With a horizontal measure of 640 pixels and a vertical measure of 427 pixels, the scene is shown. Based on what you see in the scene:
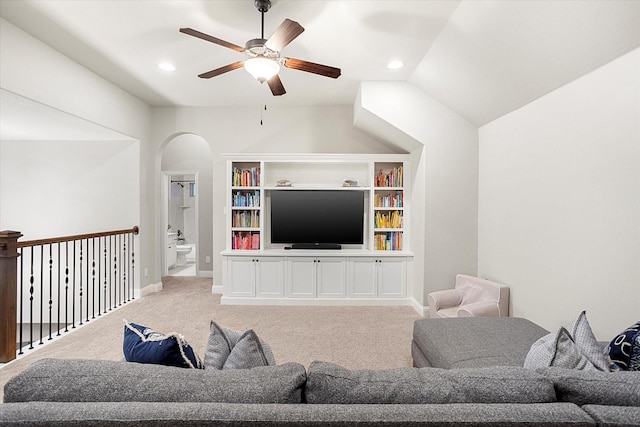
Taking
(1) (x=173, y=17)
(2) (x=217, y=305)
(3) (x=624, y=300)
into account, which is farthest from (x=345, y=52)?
(2) (x=217, y=305)

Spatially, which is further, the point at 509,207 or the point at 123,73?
the point at 123,73

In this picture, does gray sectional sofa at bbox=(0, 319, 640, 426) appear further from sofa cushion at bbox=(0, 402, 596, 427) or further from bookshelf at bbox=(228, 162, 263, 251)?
bookshelf at bbox=(228, 162, 263, 251)

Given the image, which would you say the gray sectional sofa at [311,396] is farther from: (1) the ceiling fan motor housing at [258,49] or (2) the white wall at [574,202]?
(1) the ceiling fan motor housing at [258,49]

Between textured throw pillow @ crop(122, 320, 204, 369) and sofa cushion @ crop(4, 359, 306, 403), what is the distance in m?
0.12

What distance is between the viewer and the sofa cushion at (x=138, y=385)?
3.04 feet

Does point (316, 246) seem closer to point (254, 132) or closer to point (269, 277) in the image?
point (269, 277)

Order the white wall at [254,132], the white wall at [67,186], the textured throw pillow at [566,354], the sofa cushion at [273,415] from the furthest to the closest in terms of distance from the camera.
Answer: the white wall at [254,132] < the white wall at [67,186] < the textured throw pillow at [566,354] < the sofa cushion at [273,415]

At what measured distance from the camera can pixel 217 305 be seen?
14.0 feet

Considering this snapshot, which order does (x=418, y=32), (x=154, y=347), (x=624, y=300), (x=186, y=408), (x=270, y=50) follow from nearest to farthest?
1. (x=186, y=408)
2. (x=154, y=347)
3. (x=624, y=300)
4. (x=270, y=50)
5. (x=418, y=32)

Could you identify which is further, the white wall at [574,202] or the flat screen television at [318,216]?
the flat screen television at [318,216]

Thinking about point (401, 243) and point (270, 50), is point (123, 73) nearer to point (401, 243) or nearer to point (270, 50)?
point (270, 50)

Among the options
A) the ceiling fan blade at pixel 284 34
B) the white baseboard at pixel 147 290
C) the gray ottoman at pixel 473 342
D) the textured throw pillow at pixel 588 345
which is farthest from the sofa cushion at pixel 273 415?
the white baseboard at pixel 147 290

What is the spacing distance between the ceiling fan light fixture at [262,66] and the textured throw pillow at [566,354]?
2.41 meters

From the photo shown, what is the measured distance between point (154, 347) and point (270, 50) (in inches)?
81.7
